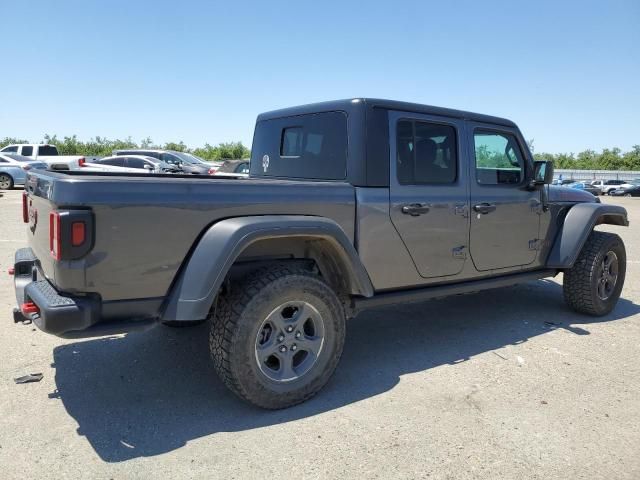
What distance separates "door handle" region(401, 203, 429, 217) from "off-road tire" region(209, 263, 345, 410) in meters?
0.86

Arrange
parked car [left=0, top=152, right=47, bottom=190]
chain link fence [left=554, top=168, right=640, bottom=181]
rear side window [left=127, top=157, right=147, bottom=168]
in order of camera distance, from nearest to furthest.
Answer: parked car [left=0, top=152, right=47, bottom=190] → rear side window [left=127, top=157, right=147, bottom=168] → chain link fence [left=554, top=168, right=640, bottom=181]

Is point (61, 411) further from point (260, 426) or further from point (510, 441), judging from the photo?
point (510, 441)

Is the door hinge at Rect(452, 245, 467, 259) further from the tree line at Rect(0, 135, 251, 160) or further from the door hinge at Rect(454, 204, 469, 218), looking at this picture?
the tree line at Rect(0, 135, 251, 160)

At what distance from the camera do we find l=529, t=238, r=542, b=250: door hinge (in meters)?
4.85

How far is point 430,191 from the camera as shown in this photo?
13.0 ft

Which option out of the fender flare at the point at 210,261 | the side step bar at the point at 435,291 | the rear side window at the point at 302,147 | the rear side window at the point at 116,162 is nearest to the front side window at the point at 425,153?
the rear side window at the point at 302,147

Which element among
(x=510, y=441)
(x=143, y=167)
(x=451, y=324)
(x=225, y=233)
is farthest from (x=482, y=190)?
(x=143, y=167)

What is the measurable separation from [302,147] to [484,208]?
1592 millimetres

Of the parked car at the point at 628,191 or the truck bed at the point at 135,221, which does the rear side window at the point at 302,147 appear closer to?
the truck bed at the point at 135,221

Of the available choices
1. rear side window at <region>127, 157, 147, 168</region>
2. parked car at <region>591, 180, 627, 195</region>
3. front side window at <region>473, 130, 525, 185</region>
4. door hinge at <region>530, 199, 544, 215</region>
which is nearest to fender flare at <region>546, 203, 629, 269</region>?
door hinge at <region>530, 199, 544, 215</region>

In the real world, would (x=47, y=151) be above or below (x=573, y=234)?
above

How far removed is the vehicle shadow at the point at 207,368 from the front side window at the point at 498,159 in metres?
1.44

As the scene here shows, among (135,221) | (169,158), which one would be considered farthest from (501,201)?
(169,158)

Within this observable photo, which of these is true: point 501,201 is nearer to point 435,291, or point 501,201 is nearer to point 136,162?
point 435,291
